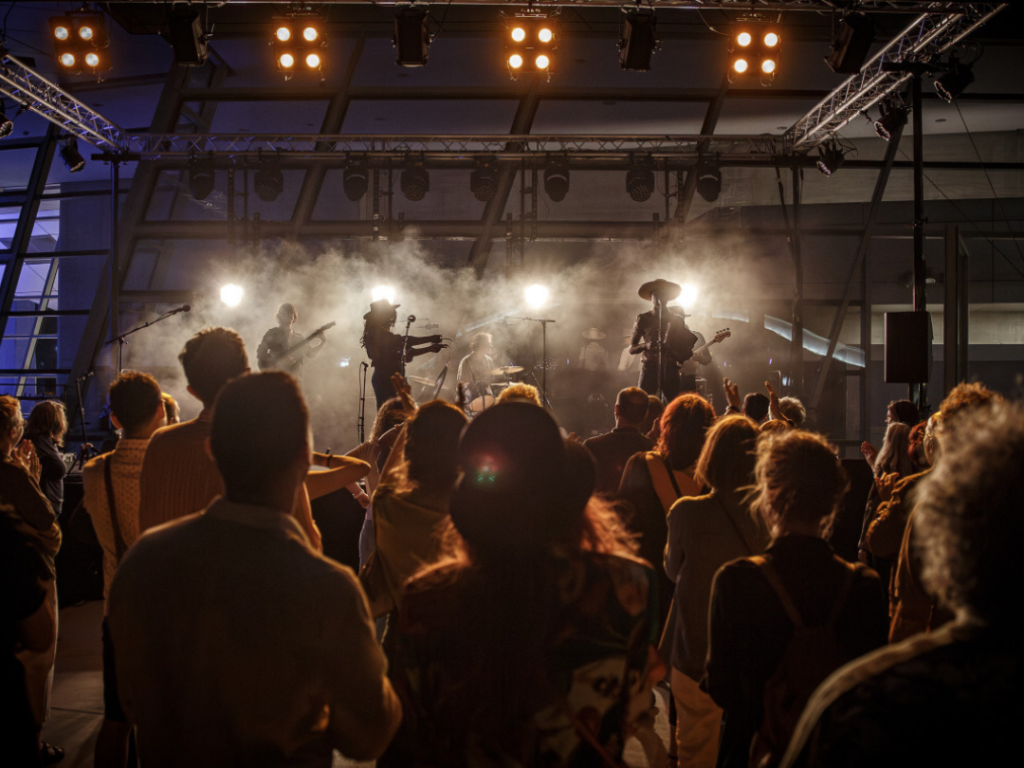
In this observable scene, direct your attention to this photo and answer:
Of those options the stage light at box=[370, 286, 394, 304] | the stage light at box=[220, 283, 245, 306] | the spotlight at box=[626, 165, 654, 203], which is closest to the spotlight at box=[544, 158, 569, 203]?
the spotlight at box=[626, 165, 654, 203]

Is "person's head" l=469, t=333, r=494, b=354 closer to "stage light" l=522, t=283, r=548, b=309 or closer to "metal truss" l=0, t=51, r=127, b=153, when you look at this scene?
"stage light" l=522, t=283, r=548, b=309

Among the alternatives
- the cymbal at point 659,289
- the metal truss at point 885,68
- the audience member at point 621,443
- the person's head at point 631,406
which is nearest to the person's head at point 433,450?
the audience member at point 621,443

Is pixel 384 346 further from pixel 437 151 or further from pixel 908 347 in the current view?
pixel 908 347

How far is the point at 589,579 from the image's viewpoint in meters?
1.23

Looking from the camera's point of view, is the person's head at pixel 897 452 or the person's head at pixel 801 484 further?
the person's head at pixel 897 452

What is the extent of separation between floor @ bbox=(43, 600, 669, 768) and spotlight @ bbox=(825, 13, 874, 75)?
5.71 m

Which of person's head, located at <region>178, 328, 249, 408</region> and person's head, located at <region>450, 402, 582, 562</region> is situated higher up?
person's head, located at <region>178, 328, 249, 408</region>

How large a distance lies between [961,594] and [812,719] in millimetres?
235

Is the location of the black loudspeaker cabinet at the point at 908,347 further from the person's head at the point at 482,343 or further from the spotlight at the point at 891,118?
the person's head at the point at 482,343

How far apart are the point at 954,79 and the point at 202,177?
8269 millimetres

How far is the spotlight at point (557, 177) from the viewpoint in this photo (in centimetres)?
870

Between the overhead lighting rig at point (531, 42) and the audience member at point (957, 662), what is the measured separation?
6.23 m

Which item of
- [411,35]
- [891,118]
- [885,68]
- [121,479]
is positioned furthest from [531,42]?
[121,479]

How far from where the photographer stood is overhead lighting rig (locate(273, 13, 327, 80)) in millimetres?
6352
